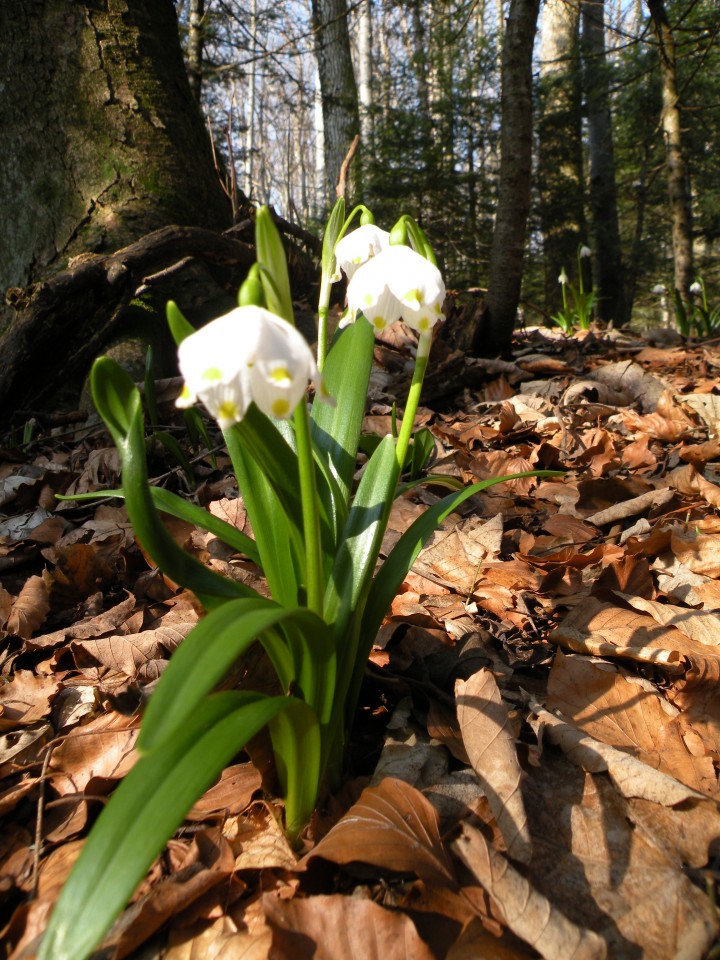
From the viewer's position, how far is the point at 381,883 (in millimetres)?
844

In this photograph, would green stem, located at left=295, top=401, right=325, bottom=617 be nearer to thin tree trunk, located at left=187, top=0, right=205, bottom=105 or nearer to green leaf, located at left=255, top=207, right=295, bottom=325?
green leaf, located at left=255, top=207, right=295, bottom=325

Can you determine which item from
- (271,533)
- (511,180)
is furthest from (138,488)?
(511,180)

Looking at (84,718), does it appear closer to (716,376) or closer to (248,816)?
(248,816)

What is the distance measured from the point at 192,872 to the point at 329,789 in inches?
9.7

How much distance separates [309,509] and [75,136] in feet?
10.8

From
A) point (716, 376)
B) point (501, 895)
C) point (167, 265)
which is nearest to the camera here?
point (501, 895)

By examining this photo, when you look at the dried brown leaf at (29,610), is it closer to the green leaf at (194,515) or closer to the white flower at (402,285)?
the green leaf at (194,515)

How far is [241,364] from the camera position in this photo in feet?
2.23

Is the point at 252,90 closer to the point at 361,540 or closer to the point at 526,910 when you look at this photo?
the point at 361,540

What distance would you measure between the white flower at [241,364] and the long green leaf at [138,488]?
77 millimetres

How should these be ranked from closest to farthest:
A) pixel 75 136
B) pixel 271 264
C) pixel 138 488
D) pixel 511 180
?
pixel 138 488, pixel 271 264, pixel 75 136, pixel 511 180

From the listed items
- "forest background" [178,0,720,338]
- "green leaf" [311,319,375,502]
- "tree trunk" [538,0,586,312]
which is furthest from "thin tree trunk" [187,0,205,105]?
"green leaf" [311,319,375,502]

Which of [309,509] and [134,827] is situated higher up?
[309,509]

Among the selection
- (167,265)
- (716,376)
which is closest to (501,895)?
(167,265)
